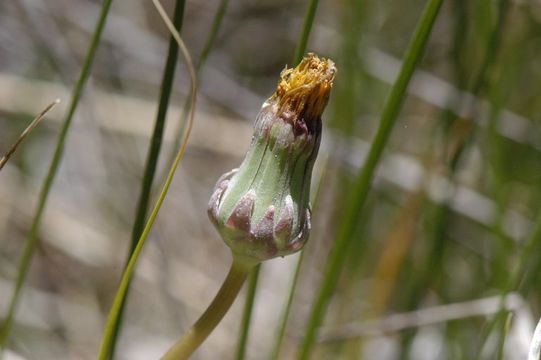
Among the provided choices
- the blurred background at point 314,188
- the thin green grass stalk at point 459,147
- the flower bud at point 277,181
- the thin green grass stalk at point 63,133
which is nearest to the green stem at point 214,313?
the flower bud at point 277,181

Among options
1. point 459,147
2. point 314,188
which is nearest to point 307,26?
point 459,147

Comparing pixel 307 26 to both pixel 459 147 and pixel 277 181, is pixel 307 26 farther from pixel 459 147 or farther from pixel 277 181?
pixel 459 147

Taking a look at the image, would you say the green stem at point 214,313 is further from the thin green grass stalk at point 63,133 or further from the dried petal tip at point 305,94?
the thin green grass stalk at point 63,133

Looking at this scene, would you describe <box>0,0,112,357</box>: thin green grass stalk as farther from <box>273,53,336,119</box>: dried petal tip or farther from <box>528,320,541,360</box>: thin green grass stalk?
<box>528,320,541,360</box>: thin green grass stalk

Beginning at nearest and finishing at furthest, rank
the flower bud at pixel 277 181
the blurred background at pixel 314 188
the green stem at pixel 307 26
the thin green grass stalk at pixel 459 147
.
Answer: the flower bud at pixel 277 181
the green stem at pixel 307 26
the thin green grass stalk at pixel 459 147
the blurred background at pixel 314 188

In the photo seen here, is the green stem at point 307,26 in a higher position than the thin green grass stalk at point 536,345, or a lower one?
higher

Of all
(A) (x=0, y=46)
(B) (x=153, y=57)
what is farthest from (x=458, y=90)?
(A) (x=0, y=46)
